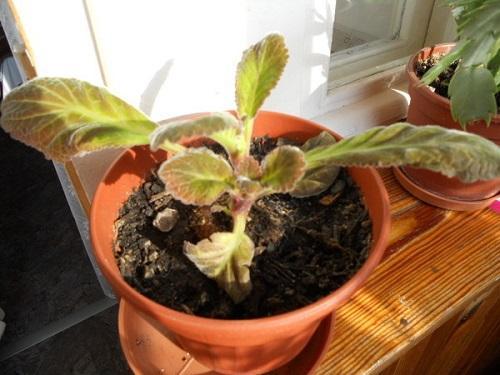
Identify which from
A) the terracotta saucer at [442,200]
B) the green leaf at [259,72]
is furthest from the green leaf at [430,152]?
the terracotta saucer at [442,200]

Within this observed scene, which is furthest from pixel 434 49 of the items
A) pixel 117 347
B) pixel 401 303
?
pixel 117 347

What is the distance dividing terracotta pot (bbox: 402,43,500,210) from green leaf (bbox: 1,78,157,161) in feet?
1.50

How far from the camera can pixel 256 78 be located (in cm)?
46

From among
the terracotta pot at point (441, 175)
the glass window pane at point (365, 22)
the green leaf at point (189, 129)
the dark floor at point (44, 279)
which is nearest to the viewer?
the green leaf at point (189, 129)

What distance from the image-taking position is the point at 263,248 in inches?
19.6

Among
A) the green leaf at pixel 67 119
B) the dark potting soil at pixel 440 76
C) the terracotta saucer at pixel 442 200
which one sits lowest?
the terracotta saucer at pixel 442 200

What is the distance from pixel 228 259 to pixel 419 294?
1.04 feet

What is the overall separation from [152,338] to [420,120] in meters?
0.53

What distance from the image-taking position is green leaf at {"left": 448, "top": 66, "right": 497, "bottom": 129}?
60 centimetres

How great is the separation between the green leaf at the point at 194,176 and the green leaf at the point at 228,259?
6cm

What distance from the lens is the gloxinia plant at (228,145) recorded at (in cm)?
35

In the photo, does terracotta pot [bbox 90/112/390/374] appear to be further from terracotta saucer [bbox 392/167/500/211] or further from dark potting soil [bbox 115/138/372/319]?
terracotta saucer [bbox 392/167/500/211]

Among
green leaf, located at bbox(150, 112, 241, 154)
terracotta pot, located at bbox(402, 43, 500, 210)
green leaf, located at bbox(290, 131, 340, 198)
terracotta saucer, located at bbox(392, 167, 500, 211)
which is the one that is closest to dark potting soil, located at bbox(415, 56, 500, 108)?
terracotta pot, located at bbox(402, 43, 500, 210)

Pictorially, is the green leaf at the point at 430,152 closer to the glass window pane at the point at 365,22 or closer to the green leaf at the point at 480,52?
the green leaf at the point at 480,52
